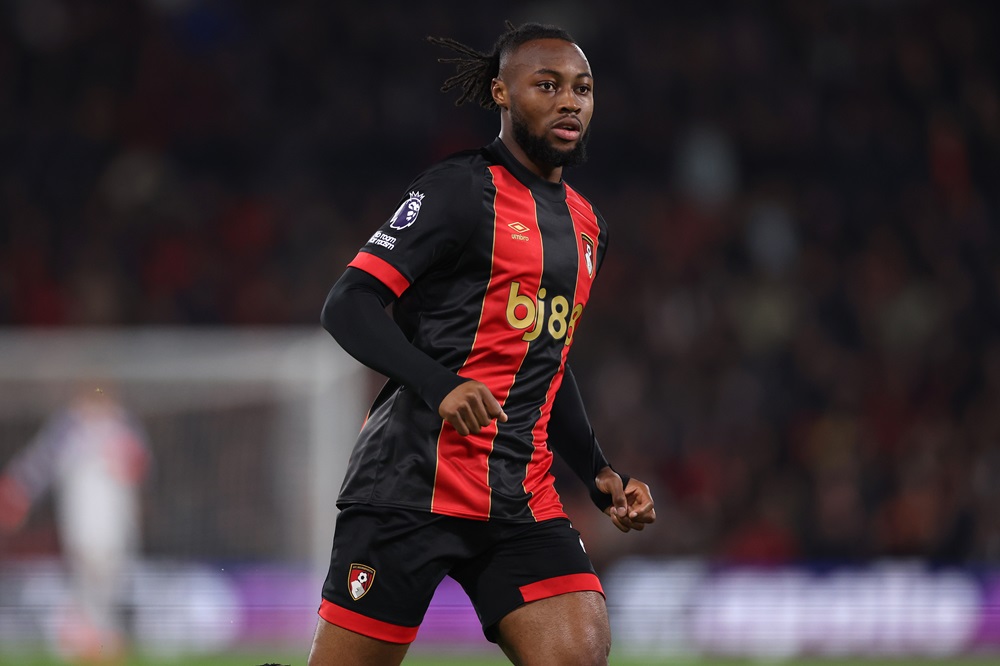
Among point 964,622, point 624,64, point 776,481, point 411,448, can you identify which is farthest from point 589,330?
point 411,448

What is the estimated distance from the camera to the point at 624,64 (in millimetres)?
15273

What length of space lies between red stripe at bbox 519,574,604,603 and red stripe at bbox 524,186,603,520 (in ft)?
0.63

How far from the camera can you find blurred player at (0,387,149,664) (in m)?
10.9

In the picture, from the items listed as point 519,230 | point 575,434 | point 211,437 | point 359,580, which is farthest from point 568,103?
point 211,437

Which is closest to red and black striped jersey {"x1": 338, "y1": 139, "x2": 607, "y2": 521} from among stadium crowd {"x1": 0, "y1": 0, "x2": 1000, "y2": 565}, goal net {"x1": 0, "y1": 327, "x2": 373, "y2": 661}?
goal net {"x1": 0, "y1": 327, "x2": 373, "y2": 661}

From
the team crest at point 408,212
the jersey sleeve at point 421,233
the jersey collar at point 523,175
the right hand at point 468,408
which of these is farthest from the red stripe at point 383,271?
the jersey collar at point 523,175

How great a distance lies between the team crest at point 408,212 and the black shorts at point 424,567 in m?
0.73

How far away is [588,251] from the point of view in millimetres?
4180

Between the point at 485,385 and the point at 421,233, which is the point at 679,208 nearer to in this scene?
the point at 421,233

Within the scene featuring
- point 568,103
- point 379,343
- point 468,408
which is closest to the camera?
point 468,408

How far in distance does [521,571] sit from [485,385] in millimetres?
537

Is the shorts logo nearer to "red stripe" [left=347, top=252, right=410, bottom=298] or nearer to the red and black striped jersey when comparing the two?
the red and black striped jersey

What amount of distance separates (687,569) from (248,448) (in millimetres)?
3535

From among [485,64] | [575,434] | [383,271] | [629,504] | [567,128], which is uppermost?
[485,64]
